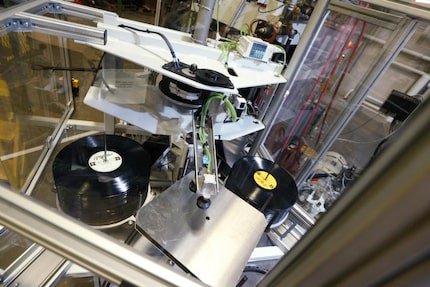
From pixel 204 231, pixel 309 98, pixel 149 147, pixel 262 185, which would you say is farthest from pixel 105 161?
pixel 309 98

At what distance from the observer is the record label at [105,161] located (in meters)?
1.00

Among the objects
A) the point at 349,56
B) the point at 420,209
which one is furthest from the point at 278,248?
the point at 349,56

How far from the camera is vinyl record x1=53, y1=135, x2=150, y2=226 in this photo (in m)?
0.89

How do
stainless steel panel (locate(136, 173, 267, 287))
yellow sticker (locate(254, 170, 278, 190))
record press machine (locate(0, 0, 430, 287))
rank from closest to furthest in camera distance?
record press machine (locate(0, 0, 430, 287)) < stainless steel panel (locate(136, 173, 267, 287)) < yellow sticker (locate(254, 170, 278, 190))

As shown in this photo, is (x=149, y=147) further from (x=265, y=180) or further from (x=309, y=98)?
(x=309, y=98)

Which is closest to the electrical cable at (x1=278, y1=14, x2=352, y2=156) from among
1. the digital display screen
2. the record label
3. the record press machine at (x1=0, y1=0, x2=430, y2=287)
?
the record press machine at (x1=0, y1=0, x2=430, y2=287)

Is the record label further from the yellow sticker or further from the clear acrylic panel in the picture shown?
the yellow sticker

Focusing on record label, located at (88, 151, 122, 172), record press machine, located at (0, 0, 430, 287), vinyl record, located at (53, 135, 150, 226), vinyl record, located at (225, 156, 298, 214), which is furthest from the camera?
vinyl record, located at (225, 156, 298, 214)

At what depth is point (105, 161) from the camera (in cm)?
103

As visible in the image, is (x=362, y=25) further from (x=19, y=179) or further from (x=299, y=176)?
(x=19, y=179)

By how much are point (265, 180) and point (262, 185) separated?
53 mm

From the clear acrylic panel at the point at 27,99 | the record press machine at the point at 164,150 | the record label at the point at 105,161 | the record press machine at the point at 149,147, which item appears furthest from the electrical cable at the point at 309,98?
the clear acrylic panel at the point at 27,99

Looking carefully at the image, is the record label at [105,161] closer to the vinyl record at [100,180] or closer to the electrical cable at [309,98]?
the vinyl record at [100,180]

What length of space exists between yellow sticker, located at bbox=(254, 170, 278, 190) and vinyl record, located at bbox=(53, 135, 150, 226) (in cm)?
58
